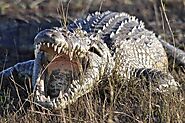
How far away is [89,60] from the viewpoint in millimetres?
4391

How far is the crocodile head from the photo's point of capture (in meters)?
4.02

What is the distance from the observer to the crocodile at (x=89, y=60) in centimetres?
410

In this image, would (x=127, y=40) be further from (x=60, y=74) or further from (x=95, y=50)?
(x=60, y=74)

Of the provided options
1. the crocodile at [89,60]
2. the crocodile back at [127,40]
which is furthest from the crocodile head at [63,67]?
the crocodile back at [127,40]

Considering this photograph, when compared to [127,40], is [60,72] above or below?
below

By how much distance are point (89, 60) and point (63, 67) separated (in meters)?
0.20

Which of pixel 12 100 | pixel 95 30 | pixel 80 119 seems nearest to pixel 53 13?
pixel 95 30

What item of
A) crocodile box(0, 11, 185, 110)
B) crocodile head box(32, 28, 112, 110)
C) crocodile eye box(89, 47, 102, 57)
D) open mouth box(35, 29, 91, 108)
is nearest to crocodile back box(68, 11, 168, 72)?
crocodile box(0, 11, 185, 110)

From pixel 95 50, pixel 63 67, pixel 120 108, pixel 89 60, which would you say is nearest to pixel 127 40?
pixel 95 50

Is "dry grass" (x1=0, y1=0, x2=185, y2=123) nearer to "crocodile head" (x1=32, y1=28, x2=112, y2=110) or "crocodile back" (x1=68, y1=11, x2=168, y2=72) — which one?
"crocodile head" (x1=32, y1=28, x2=112, y2=110)

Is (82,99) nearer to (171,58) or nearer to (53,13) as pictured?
(171,58)

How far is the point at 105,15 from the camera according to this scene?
5.92 metres

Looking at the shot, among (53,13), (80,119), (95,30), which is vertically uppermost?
(53,13)

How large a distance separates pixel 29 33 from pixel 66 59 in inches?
120
